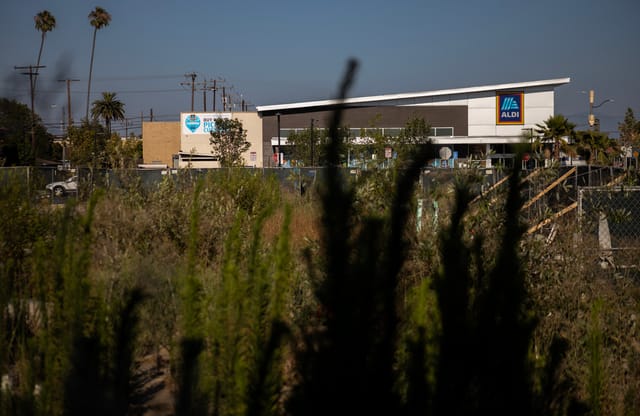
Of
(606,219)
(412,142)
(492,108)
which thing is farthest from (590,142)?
(412,142)

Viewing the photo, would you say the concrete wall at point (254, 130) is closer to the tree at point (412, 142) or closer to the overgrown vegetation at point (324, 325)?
the tree at point (412, 142)

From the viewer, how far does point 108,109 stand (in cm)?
7469

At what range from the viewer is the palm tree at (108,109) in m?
74.4

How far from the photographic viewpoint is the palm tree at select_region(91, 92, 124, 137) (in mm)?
74375

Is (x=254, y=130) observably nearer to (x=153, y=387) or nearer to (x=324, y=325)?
(x=153, y=387)

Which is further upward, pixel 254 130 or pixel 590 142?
pixel 254 130

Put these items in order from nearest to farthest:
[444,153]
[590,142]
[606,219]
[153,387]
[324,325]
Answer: [324,325], [153,387], [444,153], [606,219], [590,142]

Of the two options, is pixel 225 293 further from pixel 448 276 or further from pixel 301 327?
pixel 448 276

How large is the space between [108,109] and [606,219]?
74.7m

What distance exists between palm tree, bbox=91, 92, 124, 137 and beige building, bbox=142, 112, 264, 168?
7.47 metres

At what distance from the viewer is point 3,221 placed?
4.87 metres

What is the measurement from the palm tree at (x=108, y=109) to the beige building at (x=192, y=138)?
7.47 meters

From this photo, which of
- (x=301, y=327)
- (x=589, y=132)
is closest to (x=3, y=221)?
(x=301, y=327)

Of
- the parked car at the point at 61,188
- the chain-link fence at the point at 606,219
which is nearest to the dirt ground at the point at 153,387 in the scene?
the parked car at the point at 61,188
